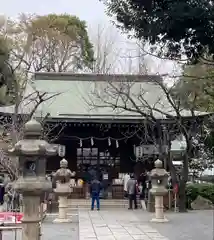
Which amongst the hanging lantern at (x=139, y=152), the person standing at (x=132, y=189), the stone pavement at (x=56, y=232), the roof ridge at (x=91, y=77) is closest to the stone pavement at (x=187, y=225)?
the person standing at (x=132, y=189)

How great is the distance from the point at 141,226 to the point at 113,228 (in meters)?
1.08

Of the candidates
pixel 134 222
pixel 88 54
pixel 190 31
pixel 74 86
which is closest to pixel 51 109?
pixel 74 86

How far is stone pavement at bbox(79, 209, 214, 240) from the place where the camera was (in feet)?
43.2

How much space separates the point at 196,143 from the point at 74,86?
8.42 meters

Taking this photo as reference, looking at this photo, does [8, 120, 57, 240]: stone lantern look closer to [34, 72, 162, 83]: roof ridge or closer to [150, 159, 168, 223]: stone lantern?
[150, 159, 168, 223]: stone lantern

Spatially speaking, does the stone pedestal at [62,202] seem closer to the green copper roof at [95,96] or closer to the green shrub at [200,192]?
the green copper roof at [95,96]

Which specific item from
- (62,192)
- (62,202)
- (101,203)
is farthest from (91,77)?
(62,202)

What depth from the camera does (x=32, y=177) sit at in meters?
8.66

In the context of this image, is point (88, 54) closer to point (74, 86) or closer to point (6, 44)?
point (6, 44)

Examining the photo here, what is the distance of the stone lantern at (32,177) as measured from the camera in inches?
329

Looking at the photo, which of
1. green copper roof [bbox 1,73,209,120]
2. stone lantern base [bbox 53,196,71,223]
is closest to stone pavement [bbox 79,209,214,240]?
stone lantern base [bbox 53,196,71,223]

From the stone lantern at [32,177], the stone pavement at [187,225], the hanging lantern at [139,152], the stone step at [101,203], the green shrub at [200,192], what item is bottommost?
the stone pavement at [187,225]

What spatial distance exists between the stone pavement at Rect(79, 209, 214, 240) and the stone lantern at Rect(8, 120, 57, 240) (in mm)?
4655

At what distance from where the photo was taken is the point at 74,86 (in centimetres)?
3036
